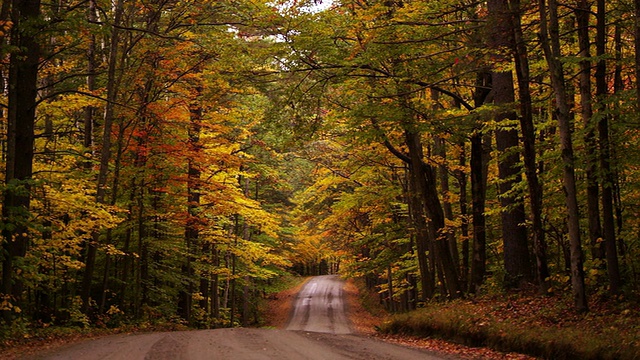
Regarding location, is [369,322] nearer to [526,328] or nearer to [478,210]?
[478,210]

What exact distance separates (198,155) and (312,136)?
5.86m

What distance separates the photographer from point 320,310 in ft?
121

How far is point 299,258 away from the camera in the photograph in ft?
181

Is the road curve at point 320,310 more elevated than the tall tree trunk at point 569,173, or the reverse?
the tall tree trunk at point 569,173

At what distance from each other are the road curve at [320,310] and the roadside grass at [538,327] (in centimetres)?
1250

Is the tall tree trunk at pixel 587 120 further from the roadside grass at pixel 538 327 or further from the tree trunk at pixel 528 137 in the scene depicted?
the roadside grass at pixel 538 327

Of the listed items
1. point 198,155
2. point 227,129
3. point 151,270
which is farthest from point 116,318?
point 227,129

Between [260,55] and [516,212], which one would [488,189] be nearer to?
[516,212]

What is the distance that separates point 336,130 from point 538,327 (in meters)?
11.8

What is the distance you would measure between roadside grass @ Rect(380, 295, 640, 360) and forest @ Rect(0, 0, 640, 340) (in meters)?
0.54

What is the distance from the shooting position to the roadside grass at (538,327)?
7.41 meters

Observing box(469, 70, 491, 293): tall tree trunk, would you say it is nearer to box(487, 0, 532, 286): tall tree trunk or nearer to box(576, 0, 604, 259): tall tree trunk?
box(487, 0, 532, 286): tall tree trunk

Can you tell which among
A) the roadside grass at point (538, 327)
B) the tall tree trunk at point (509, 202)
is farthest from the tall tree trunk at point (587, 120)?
the tall tree trunk at point (509, 202)

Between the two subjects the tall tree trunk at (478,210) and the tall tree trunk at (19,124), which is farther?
the tall tree trunk at (478,210)
